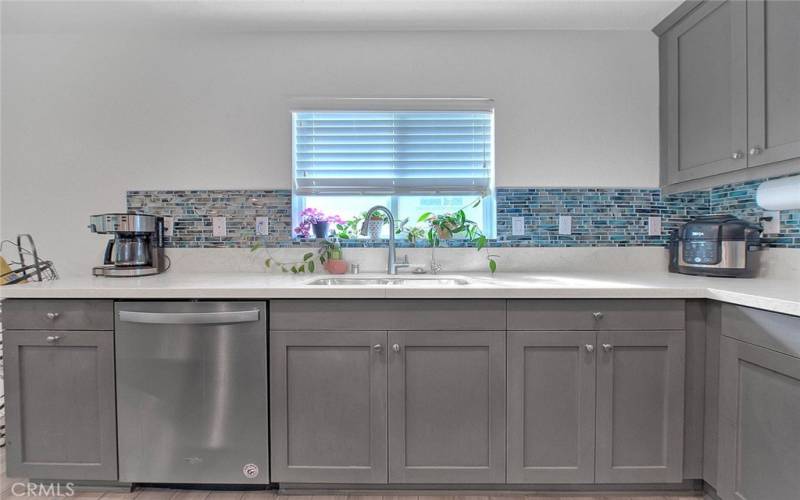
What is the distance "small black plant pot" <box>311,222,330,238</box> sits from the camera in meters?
2.14

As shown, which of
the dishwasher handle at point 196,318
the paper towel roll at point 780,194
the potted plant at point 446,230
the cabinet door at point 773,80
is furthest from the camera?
the potted plant at point 446,230

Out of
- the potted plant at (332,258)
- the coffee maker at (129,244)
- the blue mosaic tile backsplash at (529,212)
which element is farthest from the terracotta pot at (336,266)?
the coffee maker at (129,244)

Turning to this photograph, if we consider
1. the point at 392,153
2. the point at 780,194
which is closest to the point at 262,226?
the point at 392,153

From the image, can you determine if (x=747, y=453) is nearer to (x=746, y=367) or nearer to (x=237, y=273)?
(x=746, y=367)

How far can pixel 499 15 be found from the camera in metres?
2.03

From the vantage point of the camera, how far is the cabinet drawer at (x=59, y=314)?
158 cm

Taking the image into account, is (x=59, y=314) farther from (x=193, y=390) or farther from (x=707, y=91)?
(x=707, y=91)

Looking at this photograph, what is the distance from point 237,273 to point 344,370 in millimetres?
965

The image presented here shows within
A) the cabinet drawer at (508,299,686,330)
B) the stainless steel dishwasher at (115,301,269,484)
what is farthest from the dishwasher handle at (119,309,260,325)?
the cabinet drawer at (508,299,686,330)

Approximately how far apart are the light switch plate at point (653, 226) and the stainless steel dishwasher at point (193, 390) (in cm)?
204

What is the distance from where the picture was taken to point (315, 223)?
7.04 ft

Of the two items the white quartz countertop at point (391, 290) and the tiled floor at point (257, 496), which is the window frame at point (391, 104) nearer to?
the white quartz countertop at point (391, 290)

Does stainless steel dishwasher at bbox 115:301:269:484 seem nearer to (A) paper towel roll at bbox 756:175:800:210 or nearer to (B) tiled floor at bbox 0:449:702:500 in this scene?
(B) tiled floor at bbox 0:449:702:500

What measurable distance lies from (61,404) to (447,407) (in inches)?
61.3
